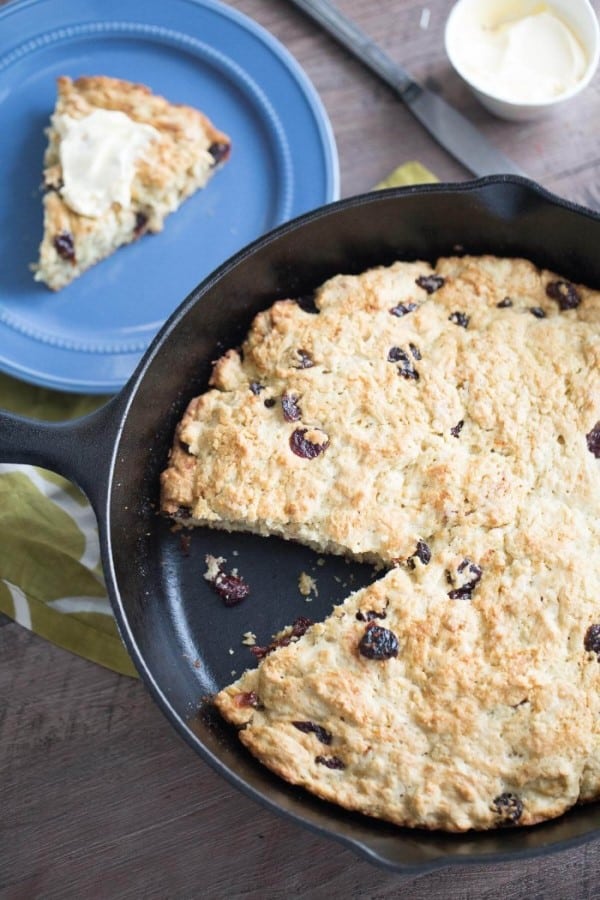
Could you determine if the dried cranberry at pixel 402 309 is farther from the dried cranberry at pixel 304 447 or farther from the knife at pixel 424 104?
the knife at pixel 424 104

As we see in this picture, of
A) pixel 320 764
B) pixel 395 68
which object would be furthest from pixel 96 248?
pixel 320 764

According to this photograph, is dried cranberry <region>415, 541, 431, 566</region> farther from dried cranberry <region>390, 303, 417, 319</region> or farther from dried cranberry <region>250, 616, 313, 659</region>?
dried cranberry <region>390, 303, 417, 319</region>

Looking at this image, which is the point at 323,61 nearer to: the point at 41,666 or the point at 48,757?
the point at 41,666

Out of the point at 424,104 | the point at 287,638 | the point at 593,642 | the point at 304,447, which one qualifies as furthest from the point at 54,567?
the point at 424,104

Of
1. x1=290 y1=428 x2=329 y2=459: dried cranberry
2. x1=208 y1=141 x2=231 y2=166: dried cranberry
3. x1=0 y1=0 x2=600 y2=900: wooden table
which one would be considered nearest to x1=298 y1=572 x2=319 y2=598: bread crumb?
x1=290 y1=428 x2=329 y2=459: dried cranberry

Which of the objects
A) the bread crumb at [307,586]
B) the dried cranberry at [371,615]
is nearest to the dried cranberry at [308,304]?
the bread crumb at [307,586]
